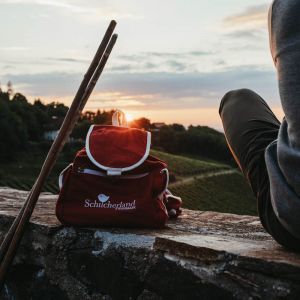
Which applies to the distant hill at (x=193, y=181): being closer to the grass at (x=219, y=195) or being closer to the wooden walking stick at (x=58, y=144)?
the grass at (x=219, y=195)

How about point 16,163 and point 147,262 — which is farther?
point 16,163

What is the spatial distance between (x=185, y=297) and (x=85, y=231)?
23.5 inches

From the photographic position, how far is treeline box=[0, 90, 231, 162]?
6438 cm

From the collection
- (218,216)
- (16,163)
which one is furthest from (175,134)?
(218,216)

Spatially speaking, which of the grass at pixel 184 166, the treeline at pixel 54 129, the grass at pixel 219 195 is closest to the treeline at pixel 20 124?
the treeline at pixel 54 129

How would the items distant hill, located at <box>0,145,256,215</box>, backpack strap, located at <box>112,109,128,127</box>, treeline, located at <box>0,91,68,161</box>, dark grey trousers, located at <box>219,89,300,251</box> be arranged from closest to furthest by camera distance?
dark grey trousers, located at <box>219,89,300,251</box>, backpack strap, located at <box>112,109,128,127</box>, distant hill, located at <box>0,145,256,215</box>, treeline, located at <box>0,91,68,161</box>

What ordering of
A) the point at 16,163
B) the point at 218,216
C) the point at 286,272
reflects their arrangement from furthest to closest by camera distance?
the point at 16,163, the point at 218,216, the point at 286,272

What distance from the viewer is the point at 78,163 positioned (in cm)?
222

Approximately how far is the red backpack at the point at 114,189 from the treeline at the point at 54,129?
164ft

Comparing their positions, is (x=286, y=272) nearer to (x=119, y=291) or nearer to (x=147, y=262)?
(x=147, y=262)

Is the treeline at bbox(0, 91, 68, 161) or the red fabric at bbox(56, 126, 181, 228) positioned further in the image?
the treeline at bbox(0, 91, 68, 161)

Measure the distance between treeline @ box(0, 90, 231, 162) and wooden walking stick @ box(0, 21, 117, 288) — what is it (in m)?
50.0

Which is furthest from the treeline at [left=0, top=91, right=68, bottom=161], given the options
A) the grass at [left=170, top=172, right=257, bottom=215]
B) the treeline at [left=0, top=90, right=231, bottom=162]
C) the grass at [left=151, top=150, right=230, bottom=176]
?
the grass at [left=170, top=172, right=257, bottom=215]

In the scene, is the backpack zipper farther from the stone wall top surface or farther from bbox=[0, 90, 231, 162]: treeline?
bbox=[0, 90, 231, 162]: treeline
